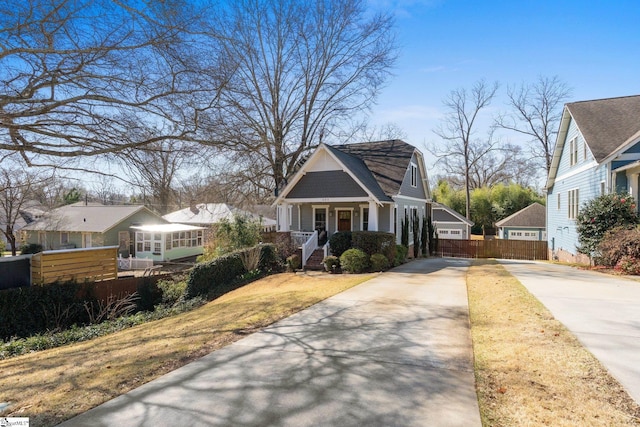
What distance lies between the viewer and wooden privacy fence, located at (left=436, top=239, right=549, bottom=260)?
82.6ft

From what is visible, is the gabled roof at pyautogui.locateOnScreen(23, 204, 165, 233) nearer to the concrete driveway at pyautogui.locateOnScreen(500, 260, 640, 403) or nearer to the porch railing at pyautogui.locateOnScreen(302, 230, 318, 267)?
the porch railing at pyautogui.locateOnScreen(302, 230, 318, 267)

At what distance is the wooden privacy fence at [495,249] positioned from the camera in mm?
25172

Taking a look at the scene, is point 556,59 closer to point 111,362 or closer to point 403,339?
point 403,339

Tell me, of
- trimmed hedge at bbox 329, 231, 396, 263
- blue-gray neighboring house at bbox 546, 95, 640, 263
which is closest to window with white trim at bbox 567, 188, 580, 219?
blue-gray neighboring house at bbox 546, 95, 640, 263

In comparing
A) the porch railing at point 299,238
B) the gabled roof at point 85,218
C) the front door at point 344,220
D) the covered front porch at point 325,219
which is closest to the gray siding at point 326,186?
the covered front porch at point 325,219

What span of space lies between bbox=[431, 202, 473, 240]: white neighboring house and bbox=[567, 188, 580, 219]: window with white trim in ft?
52.4

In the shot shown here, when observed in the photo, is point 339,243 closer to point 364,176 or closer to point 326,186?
point 326,186

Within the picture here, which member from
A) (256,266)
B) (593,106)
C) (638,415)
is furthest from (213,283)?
(593,106)

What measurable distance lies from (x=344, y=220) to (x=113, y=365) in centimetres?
1620

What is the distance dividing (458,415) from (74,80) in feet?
27.6

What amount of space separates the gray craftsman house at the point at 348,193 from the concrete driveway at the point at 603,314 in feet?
28.3

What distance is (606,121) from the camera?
17750mm

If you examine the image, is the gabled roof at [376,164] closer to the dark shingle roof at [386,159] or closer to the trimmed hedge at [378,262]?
the dark shingle roof at [386,159]

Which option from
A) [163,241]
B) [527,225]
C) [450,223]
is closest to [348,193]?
[163,241]
